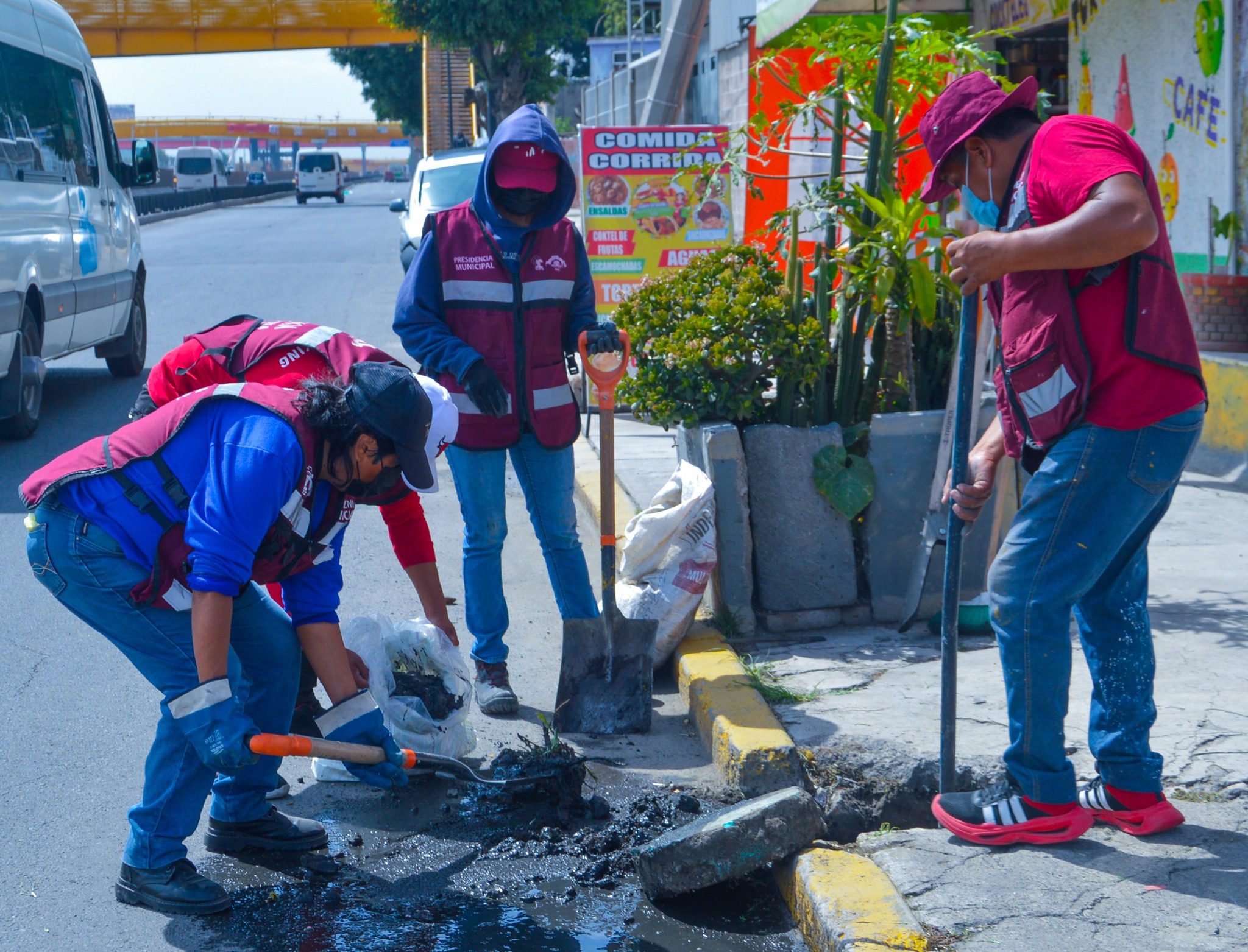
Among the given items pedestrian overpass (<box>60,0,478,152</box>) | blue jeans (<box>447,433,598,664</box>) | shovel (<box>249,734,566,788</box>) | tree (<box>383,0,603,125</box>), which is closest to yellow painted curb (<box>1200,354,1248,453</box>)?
blue jeans (<box>447,433,598,664</box>)

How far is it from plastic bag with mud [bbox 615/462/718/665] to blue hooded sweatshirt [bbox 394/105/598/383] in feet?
2.99

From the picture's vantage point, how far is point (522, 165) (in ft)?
13.6

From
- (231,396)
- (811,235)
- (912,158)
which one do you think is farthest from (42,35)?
(231,396)

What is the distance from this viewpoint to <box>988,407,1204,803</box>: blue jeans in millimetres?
2773

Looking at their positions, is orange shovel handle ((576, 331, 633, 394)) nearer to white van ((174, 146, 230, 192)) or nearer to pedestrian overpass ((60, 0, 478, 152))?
pedestrian overpass ((60, 0, 478, 152))

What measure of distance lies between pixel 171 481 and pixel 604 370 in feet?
5.54

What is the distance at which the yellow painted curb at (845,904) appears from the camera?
105 inches

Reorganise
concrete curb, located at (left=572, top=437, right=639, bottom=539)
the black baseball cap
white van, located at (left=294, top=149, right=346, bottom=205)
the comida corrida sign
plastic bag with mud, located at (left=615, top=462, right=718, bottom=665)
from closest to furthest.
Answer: the black baseball cap
plastic bag with mud, located at (left=615, top=462, right=718, bottom=665)
concrete curb, located at (left=572, top=437, right=639, bottom=539)
the comida corrida sign
white van, located at (left=294, top=149, right=346, bottom=205)

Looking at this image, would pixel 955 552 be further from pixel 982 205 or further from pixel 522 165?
pixel 522 165

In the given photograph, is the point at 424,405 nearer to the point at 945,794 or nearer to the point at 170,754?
the point at 170,754

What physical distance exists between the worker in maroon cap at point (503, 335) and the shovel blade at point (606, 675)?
0.84 ft

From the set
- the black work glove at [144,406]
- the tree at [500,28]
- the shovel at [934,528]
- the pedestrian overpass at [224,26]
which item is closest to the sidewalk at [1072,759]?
the shovel at [934,528]

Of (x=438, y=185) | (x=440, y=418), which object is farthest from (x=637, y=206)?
(x=438, y=185)

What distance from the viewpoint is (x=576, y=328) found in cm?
444
